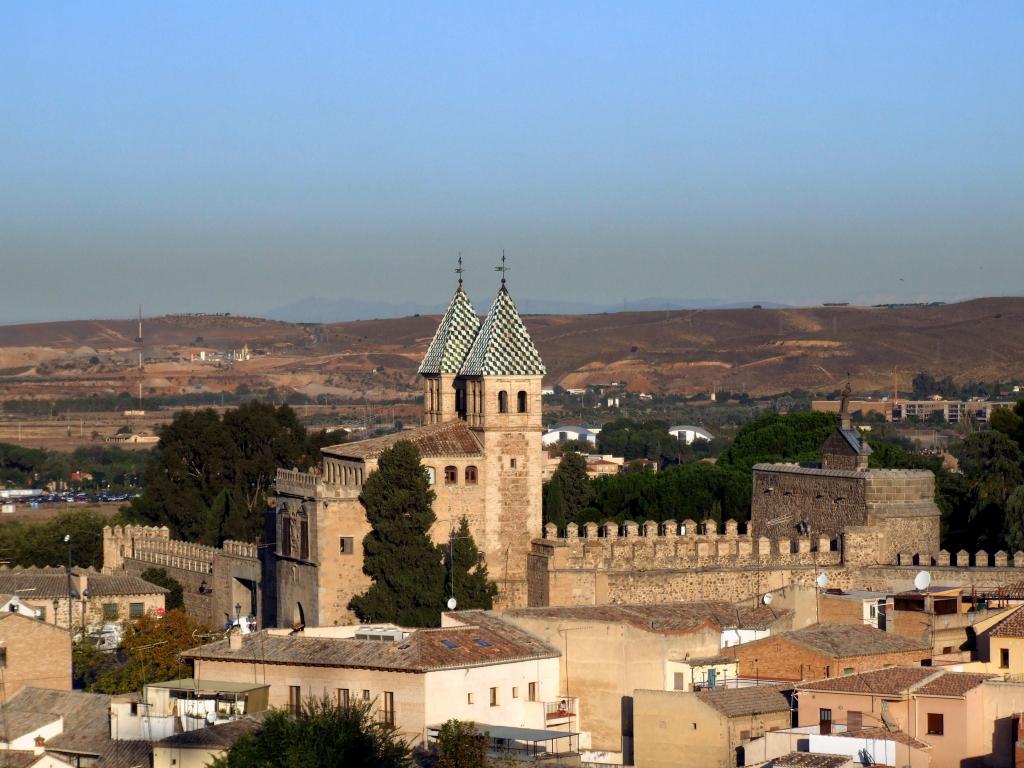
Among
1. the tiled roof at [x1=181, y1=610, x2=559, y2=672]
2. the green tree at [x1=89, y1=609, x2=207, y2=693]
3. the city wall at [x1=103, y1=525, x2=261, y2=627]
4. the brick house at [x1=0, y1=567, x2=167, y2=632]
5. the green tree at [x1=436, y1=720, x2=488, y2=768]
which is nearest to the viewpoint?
the green tree at [x1=436, y1=720, x2=488, y2=768]

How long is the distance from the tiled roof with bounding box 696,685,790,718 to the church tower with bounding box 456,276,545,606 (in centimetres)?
887

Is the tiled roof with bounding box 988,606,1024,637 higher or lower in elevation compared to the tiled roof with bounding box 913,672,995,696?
higher

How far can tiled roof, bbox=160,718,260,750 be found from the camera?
90.6ft

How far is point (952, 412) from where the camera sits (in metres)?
126

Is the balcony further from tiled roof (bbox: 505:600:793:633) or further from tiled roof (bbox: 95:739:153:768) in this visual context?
tiled roof (bbox: 95:739:153:768)

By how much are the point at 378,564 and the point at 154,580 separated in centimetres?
1198

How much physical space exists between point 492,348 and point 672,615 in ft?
21.7

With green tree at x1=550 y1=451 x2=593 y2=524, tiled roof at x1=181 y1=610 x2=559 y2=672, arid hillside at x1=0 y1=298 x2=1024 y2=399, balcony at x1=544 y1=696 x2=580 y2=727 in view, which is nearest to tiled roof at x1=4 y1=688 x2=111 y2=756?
tiled roof at x1=181 y1=610 x2=559 y2=672

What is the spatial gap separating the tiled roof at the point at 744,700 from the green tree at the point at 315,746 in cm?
382

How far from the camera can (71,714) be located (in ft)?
101

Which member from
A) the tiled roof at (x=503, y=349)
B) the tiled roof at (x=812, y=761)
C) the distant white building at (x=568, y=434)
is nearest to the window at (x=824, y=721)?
the tiled roof at (x=812, y=761)

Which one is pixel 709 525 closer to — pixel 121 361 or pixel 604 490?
pixel 604 490

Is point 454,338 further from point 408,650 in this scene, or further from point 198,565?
point 408,650

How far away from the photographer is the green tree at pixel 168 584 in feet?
153
